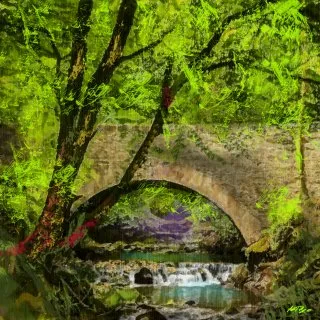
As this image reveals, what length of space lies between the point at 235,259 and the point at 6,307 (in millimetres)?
4033

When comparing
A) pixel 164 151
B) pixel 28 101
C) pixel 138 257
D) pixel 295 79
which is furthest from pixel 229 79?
pixel 138 257

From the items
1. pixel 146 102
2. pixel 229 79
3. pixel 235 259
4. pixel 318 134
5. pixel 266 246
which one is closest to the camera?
pixel 146 102

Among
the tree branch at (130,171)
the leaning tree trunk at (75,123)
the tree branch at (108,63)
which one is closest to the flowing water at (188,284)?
the tree branch at (130,171)

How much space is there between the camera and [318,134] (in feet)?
13.1

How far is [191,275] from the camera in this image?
4.68 meters

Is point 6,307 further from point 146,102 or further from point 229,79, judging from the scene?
point 229,79

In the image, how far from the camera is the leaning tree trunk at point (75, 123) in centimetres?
327

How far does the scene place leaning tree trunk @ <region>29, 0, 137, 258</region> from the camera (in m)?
3.27

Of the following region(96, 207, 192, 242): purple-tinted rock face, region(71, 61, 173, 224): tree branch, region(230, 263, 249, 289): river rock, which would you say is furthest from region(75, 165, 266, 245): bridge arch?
region(96, 207, 192, 242): purple-tinted rock face

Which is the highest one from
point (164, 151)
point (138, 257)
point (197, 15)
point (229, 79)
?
point (197, 15)

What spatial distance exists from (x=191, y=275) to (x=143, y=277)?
0.44m

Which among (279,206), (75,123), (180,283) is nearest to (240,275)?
(180,283)

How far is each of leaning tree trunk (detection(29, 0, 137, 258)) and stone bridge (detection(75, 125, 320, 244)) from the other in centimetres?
52
